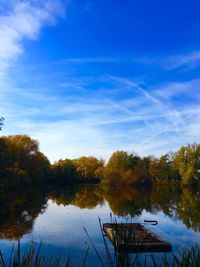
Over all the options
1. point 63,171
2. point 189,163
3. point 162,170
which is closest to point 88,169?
point 63,171

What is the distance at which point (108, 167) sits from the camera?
108 metres

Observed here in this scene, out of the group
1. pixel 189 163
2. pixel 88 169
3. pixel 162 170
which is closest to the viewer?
pixel 189 163

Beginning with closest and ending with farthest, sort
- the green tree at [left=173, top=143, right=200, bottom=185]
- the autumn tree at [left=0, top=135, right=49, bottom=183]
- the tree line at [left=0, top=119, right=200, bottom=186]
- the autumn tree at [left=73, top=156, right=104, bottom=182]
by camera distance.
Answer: the autumn tree at [left=0, top=135, right=49, bottom=183], the tree line at [left=0, top=119, right=200, bottom=186], the green tree at [left=173, top=143, right=200, bottom=185], the autumn tree at [left=73, top=156, right=104, bottom=182]

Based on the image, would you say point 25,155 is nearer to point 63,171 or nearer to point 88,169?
point 63,171

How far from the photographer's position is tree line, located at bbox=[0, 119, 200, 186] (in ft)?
249

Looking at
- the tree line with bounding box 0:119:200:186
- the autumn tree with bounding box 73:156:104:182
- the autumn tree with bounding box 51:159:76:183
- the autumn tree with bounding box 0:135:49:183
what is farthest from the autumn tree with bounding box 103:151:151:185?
the autumn tree with bounding box 0:135:49:183

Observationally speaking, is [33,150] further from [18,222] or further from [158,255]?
[158,255]

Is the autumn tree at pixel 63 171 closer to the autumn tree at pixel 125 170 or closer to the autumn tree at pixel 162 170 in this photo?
the autumn tree at pixel 125 170

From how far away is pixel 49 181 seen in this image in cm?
9675

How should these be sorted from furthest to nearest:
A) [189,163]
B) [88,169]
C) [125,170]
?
1. [88,169]
2. [125,170]
3. [189,163]

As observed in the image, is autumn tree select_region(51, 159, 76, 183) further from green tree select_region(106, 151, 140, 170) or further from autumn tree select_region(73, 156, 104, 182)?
green tree select_region(106, 151, 140, 170)

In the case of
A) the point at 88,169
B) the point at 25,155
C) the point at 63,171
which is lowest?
the point at 63,171

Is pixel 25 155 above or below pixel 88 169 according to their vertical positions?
above

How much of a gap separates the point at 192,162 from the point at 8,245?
71899 millimetres
